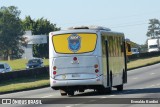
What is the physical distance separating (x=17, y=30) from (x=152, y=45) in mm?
41685

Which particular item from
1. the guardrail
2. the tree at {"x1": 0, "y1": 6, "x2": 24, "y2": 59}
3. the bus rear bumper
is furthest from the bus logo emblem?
the tree at {"x1": 0, "y1": 6, "x2": 24, "y2": 59}

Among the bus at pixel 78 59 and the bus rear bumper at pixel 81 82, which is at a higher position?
the bus at pixel 78 59

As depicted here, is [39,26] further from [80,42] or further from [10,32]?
[80,42]

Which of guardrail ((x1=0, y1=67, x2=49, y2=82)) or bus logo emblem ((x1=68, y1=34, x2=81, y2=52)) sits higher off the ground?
bus logo emblem ((x1=68, y1=34, x2=81, y2=52))

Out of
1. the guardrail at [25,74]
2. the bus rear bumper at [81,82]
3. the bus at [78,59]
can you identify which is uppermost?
the bus at [78,59]

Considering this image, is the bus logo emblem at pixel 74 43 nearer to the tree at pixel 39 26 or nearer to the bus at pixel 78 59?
the bus at pixel 78 59

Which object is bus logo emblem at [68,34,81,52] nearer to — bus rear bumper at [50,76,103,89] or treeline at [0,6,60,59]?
bus rear bumper at [50,76,103,89]

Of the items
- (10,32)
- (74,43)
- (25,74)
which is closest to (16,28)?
(10,32)

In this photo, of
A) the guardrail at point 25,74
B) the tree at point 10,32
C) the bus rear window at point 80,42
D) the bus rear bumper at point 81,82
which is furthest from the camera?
Result: the tree at point 10,32

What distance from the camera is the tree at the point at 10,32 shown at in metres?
167

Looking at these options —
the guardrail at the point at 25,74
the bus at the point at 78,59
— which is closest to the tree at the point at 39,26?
the guardrail at the point at 25,74

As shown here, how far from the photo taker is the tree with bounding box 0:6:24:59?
549 ft

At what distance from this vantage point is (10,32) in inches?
6590

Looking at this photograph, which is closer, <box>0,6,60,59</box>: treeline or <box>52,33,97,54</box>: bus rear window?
<box>52,33,97,54</box>: bus rear window
